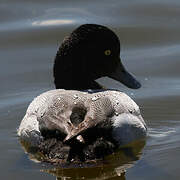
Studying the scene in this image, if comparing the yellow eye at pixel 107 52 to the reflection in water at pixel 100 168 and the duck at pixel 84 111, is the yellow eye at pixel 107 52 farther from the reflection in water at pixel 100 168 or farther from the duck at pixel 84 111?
the reflection in water at pixel 100 168

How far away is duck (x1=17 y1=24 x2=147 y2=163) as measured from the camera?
708 centimetres

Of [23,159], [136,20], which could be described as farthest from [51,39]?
[23,159]

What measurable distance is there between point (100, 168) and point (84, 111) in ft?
1.87

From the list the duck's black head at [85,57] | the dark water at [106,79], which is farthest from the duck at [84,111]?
the dark water at [106,79]

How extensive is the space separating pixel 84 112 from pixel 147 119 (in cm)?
183

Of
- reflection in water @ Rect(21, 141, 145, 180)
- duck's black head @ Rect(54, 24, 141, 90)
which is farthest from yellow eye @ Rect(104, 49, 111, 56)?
reflection in water @ Rect(21, 141, 145, 180)

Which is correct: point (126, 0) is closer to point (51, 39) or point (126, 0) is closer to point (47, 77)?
point (51, 39)

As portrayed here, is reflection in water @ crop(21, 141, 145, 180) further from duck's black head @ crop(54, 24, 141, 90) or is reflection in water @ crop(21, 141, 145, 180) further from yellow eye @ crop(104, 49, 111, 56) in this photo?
yellow eye @ crop(104, 49, 111, 56)

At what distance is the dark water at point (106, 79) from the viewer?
770 cm

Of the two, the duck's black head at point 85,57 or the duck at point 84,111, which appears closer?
the duck at point 84,111

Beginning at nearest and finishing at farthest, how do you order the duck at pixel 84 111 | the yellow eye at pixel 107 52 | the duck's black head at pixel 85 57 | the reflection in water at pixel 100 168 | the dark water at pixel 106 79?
1. the duck at pixel 84 111
2. the reflection in water at pixel 100 168
3. the dark water at pixel 106 79
4. the duck's black head at pixel 85 57
5. the yellow eye at pixel 107 52

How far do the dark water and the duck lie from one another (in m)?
0.26

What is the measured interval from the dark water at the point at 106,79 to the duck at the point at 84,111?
0.26m

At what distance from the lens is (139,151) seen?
316 inches
